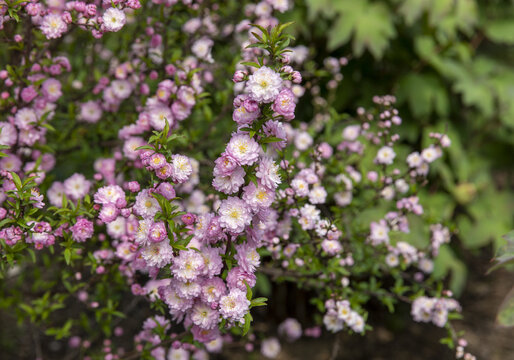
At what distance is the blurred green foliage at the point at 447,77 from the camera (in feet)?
7.98

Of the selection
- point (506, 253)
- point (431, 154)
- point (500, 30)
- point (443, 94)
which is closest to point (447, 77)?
point (443, 94)

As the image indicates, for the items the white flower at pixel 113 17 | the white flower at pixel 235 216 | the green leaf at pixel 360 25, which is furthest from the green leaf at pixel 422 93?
the white flower at pixel 235 216

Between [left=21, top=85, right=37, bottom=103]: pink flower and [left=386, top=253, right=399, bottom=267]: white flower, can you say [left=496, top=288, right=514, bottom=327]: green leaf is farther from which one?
[left=21, top=85, right=37, bottom=103]: pink flower

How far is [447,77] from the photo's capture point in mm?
2793

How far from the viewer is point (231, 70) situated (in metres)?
2.01

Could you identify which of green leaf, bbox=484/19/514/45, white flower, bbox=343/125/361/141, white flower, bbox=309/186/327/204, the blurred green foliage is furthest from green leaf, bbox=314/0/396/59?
white flower, bbox=309/186/327/204

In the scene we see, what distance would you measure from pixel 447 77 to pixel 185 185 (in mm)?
1717

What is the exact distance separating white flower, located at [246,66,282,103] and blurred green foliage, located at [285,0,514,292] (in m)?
1.23

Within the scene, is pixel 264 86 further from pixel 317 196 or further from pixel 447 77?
pixel 447 77

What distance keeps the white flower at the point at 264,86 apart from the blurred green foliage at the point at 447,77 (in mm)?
1229

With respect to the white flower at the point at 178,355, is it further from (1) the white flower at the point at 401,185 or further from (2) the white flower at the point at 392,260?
(1) the white flower at the point at 401,185

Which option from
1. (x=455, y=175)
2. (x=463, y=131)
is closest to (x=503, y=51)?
(x=463, y=131)

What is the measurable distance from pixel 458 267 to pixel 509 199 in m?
0.72

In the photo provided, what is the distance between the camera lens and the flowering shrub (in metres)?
1.22
